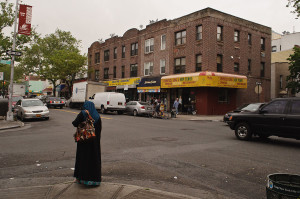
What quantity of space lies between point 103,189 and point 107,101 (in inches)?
791

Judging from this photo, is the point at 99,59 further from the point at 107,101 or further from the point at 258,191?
the point at 258,191

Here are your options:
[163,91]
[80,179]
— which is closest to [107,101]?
[163,91]

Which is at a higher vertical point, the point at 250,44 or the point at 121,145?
the point at 250,44

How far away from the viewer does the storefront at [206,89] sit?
23328mm

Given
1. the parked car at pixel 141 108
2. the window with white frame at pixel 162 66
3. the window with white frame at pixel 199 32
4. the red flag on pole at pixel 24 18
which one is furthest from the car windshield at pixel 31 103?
the window with white frame at pixel 199 32

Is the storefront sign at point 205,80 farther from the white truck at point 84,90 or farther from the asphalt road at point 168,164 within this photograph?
the asphalt road at point 168,164

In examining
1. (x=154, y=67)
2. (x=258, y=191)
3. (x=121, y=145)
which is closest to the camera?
(x=258, y=191)

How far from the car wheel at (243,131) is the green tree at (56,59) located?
34962mm

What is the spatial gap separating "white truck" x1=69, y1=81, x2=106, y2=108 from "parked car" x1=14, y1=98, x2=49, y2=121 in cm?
1054

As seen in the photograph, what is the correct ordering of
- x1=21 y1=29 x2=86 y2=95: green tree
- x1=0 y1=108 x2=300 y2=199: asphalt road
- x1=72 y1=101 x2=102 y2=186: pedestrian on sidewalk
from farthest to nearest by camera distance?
x1=21 y1=29 x2=86 y2=95: green tree, x1=0 y1=108 x2=300 y2=199: asphalt road, x1=72 y1=101 x2=102 y2=186: pedestrian on sidewalk

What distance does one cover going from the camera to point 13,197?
378cm

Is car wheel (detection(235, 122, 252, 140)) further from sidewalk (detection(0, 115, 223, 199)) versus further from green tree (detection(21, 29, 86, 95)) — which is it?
green tree (detection(21, 29, 86, 95))

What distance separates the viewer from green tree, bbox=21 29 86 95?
135 ft

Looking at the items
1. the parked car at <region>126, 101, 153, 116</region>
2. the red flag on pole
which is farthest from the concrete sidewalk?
the parked car at <region>126, 101, 153, 116</region>
